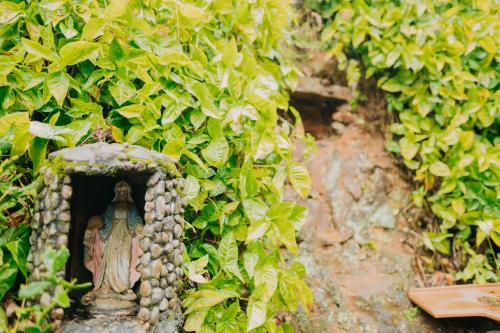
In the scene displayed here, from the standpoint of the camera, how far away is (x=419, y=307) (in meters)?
2.45

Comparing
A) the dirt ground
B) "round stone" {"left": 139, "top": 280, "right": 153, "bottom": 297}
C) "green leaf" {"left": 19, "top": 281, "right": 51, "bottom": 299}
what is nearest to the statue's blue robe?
"round stone" {"left": 139, "top": 280, "right": 153, "bottom": 297}

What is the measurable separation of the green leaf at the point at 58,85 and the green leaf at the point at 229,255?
97 centimetres

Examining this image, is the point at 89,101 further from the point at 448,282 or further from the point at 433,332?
the point at 448,282

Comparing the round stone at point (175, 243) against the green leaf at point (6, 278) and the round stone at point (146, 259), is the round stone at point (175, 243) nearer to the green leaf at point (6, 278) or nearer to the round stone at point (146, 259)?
the round stone at point (146, 259)

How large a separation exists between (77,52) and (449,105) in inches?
96.1

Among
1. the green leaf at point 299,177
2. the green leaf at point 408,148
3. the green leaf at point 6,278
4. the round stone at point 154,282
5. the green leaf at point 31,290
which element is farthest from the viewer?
the green leaf at point 408,148

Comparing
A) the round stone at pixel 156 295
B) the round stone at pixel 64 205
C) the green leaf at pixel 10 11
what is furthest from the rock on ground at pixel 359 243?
the green leaf at pixel 10 11

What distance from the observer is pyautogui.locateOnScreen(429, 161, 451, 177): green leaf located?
2707 mm

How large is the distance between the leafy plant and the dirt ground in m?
0.59

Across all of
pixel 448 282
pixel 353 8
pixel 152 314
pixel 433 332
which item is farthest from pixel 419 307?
pixel 353 8

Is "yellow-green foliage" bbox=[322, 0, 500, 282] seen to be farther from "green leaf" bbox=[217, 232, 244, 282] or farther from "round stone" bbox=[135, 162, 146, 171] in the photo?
"round stone" bbox=[135, 162, 146, 171]

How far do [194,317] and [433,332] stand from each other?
5.00 ft

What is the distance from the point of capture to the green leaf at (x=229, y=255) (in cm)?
183

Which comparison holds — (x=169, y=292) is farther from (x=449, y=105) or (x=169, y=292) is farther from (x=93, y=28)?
(x=449, y=105)
